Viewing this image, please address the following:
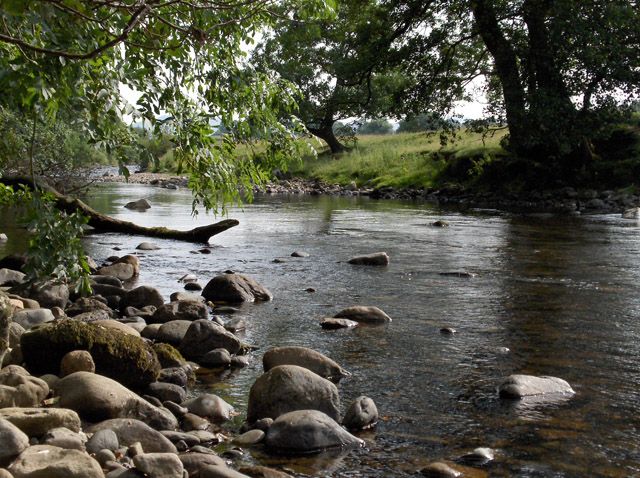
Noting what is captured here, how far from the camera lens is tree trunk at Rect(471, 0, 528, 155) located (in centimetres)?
2808

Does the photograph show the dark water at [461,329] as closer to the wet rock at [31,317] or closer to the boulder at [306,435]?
the boulder at [306,435]

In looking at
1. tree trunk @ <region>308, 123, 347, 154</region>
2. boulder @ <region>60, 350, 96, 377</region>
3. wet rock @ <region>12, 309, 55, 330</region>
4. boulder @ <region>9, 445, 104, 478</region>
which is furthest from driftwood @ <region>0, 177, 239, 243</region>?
tree trunk @ <region>308, 123, 347, 154</region>

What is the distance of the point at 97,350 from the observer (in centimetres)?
707

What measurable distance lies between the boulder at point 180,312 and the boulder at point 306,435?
12.8ft

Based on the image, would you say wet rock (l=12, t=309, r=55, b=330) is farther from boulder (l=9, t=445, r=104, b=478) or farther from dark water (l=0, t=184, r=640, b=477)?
boulder (l=9, t=445, r=104, b=478)

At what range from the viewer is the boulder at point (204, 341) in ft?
27.0

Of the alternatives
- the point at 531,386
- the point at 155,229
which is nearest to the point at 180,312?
the point at 531,386

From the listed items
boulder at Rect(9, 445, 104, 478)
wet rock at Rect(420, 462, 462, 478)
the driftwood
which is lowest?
wet rock at Rect(420, 462, 462, 478)

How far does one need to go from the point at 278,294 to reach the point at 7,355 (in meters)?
5.10

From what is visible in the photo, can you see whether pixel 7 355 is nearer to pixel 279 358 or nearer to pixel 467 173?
pixel 279 358

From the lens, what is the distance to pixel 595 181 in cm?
3094

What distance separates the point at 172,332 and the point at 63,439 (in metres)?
3.46

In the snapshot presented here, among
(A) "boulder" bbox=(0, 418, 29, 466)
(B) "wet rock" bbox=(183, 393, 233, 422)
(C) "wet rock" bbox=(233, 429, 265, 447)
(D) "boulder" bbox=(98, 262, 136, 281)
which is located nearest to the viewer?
(A) "boulder" bbox=(0, 418, 29, 466)

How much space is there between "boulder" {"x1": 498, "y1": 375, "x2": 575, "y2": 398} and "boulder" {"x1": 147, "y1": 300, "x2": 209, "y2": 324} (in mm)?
4056
